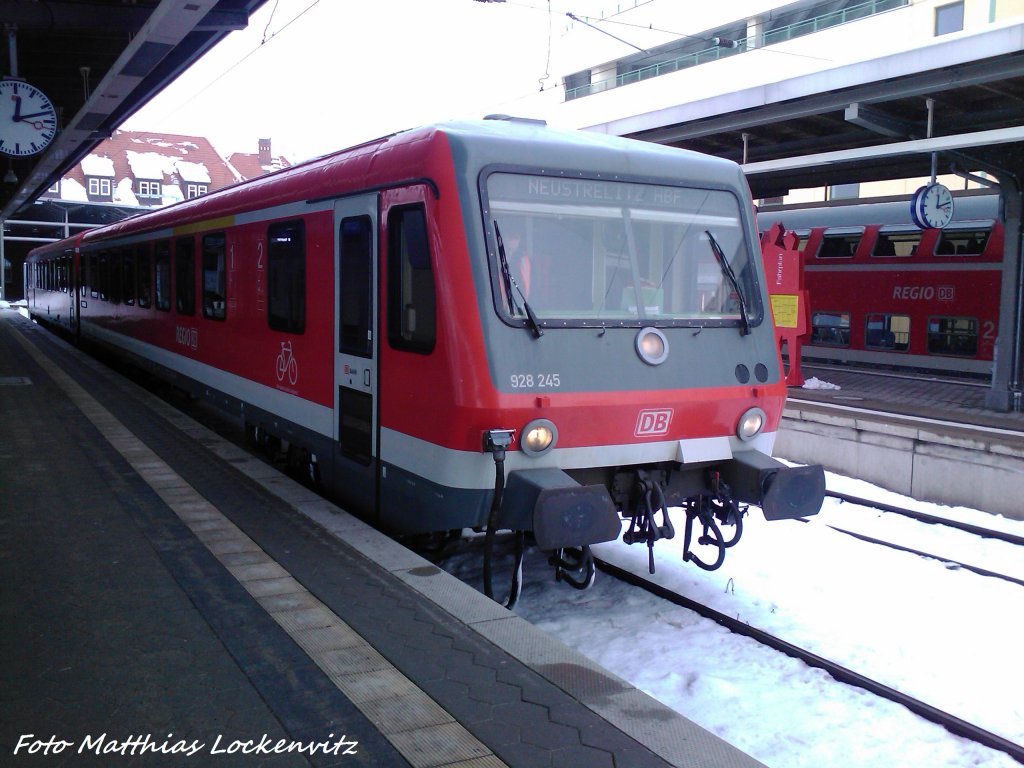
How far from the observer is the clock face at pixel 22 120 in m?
10.4

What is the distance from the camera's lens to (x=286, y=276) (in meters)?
7.34

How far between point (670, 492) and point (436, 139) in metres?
2.64

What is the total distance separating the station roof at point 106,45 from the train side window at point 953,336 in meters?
12.9

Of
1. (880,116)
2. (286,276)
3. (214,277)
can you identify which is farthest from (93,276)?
(880,116)

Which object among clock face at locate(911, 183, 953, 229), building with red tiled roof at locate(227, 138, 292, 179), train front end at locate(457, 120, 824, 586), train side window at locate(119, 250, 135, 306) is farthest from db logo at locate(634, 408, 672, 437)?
building with red tiled roof at locate(227, 138, 292, 179)

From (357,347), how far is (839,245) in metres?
14.9

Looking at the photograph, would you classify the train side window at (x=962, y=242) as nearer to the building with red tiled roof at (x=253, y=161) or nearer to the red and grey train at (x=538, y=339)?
the red and grey train at (x=538, y=339)

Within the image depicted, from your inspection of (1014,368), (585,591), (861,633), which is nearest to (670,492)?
(585,591)

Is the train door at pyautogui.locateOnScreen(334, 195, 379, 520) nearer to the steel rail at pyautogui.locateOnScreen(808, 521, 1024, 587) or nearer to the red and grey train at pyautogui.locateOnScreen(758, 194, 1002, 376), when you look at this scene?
the steel rail at pyautogui.locateOnScreen(808, 521, 1024, 587)

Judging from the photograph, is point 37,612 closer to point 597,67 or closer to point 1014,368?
point 1014,368

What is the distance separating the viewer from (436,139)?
5.20 m

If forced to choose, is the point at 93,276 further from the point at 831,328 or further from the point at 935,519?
the point at 935,519

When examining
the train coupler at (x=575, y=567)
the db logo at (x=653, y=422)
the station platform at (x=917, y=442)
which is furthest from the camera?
the station platform at (x=917, y=442)

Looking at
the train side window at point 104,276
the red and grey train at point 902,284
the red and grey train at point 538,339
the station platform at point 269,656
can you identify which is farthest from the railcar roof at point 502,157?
the red and grey train at point 902,284
